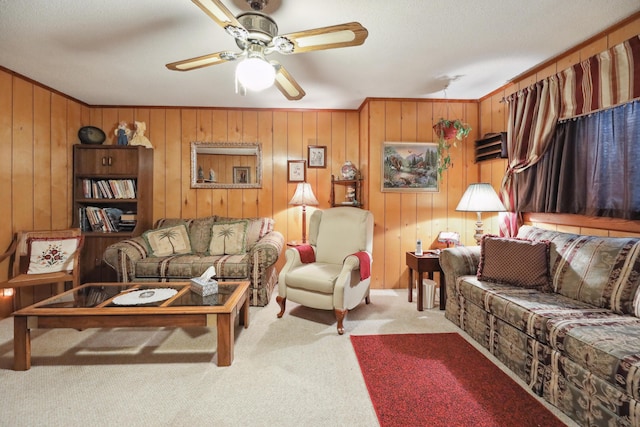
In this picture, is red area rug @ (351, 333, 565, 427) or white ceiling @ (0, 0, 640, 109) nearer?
red area rug @ (351, 333, 565, 427)

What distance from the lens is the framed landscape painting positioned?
359 centimetres

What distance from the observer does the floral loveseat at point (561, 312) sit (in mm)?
1302

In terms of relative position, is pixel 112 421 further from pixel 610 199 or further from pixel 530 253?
pixel 610 199

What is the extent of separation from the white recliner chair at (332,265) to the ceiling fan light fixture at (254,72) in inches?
63.8

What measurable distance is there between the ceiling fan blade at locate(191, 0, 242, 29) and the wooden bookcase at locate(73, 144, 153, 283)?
273 cm

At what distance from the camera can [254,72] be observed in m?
1.63

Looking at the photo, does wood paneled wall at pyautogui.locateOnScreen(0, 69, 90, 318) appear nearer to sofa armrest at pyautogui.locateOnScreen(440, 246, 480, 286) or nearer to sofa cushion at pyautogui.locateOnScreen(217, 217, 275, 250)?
sofa cushion at pyautogui.locateOnScreen(217, 217, 275, 250)

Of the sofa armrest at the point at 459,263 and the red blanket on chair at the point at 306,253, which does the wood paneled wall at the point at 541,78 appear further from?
the red blanket on chair at the point at 306,253

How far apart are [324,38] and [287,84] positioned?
64cm

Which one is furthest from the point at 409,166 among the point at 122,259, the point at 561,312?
the point at 122,259

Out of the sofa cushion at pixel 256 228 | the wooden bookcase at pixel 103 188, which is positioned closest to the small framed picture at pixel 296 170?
the sofa cushion at pixel 256 228

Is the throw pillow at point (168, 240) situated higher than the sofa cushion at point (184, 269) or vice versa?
the throw pillow at point (168, 240)

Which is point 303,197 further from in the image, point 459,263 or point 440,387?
point 440,387

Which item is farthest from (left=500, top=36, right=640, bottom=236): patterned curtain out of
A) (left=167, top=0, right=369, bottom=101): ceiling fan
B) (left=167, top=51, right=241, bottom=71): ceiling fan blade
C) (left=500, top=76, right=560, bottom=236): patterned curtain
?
(left=167, top=51, right=241, bottom=71): ceiling fan blade
